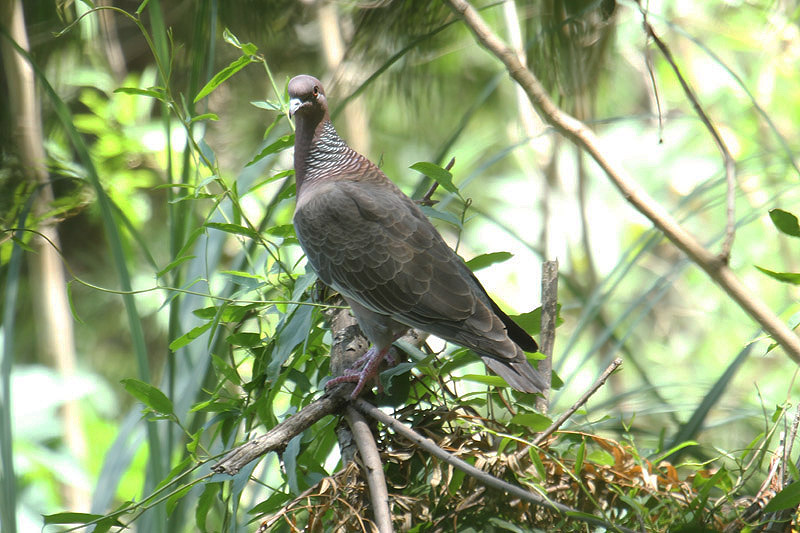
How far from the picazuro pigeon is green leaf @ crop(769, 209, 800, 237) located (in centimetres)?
47

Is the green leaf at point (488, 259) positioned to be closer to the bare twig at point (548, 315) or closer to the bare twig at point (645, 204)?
the bare twig at point (548, 315)

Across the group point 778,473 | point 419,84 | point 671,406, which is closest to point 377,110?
point 419,84

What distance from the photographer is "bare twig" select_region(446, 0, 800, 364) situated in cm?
109

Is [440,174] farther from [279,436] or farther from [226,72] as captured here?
[279,436]

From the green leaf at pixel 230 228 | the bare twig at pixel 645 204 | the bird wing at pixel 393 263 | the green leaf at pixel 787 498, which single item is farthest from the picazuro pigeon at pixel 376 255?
the green leaf at pixel 787 498

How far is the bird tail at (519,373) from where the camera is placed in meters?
1.24

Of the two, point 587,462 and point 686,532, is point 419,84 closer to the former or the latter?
point 587,462

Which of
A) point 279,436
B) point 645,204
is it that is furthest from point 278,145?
point 645,204

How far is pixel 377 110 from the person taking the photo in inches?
93.0

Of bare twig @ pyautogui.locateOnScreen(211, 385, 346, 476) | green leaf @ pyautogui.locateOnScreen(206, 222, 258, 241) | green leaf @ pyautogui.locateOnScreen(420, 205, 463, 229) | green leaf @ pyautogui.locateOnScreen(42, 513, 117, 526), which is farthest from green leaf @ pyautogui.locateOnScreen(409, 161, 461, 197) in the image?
green leaf @ pyautogui.locateOnScreen(42, 513, 117, 526)

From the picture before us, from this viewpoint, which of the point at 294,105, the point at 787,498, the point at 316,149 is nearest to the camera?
the point at 787,498

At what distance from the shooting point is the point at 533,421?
3.67ft

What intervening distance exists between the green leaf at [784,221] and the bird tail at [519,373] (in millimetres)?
439

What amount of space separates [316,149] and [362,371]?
2.31 ft
